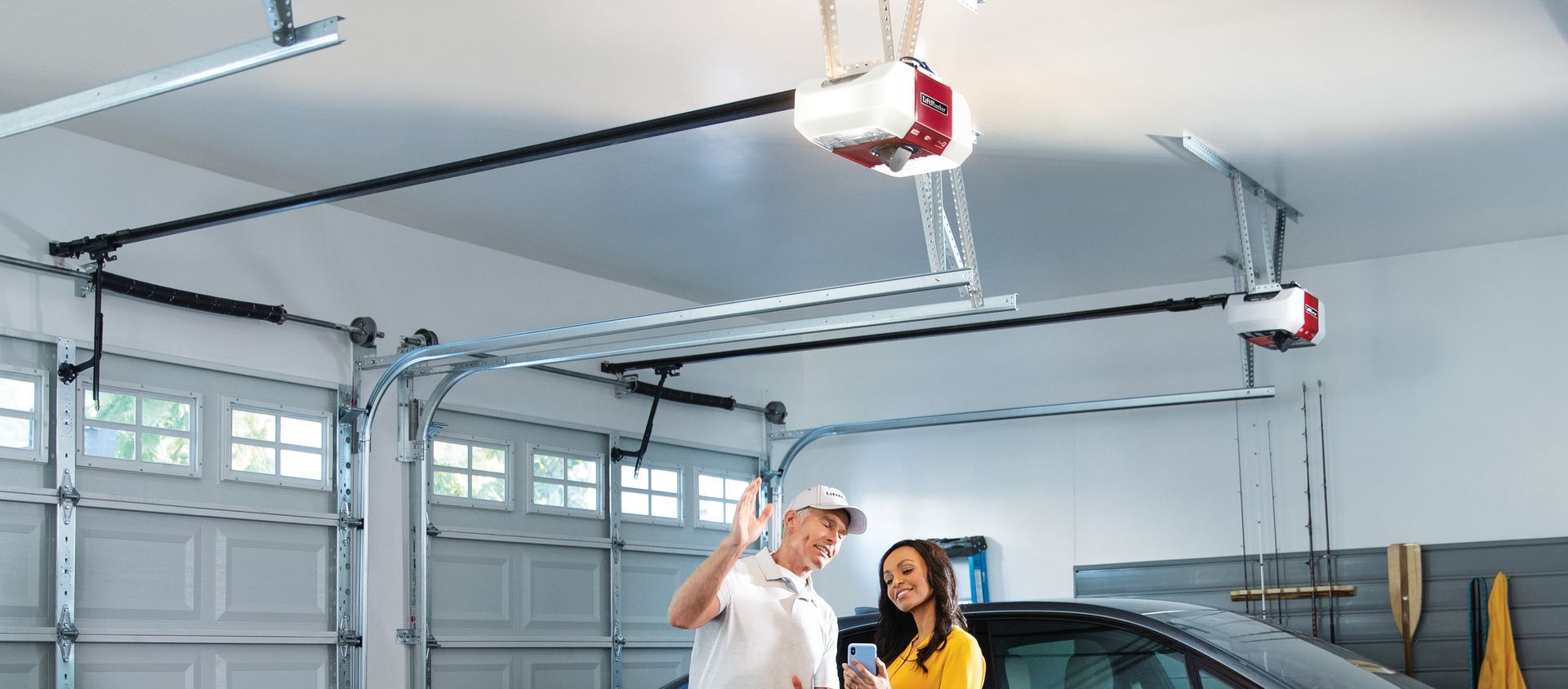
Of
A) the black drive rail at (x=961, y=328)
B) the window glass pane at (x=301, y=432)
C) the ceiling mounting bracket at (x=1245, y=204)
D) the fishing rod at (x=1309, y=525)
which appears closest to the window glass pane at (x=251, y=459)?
the window glass pane at (x=301, y=432)

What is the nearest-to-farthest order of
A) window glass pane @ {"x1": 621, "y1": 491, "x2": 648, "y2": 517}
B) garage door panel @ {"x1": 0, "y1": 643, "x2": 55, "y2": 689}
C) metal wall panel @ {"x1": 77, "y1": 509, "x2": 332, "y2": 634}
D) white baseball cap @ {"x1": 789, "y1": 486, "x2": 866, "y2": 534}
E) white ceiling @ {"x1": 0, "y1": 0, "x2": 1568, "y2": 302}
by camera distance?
white baseball cap @ {"x1": 789, "y1": 486, "x2": 866, "y2": 534} → white ceiling @ {"x1": 0, "y1": 0, "x2": 1568, "y2": 302} → garage door panel @ {"x1": 0, "y1": 643, "x2": 55, "y2": 689} → metal wall panel @ {"x1": 77, "y1": 509, "x2": 332, "y2": 634} → window glass pane @ {"x1": 621, "y1": 491, "x2": 648, "y2": 517}

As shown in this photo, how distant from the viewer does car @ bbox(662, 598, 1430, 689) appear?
4.93 meters

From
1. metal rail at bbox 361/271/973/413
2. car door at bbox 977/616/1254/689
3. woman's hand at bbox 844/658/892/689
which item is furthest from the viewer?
metal rail at bbox 361/271/973/413

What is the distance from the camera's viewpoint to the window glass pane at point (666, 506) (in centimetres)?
1031

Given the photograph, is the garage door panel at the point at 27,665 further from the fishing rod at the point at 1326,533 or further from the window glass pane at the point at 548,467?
the fishing rod at the point at 1326,533

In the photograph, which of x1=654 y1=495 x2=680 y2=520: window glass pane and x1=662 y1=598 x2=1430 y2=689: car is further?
x1=654 y1=495 x2=680 y2=520: window glass pane

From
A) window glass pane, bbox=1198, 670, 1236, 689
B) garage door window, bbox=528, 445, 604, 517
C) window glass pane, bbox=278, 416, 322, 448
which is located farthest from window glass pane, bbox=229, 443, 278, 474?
window glass pane, bbox=1198, 670, 1236, 689

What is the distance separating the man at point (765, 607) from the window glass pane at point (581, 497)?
5582mm

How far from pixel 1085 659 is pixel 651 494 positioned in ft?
17.8

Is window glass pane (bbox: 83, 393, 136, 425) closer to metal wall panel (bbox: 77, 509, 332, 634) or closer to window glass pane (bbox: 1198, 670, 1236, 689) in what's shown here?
metal wall panel (bbox: 77, 509, 332, 634)

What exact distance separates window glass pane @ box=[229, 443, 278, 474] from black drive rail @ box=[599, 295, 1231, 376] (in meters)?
2.71

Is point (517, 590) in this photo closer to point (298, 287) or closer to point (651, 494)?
point (651, 494)

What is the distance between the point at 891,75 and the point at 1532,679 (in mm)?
6631

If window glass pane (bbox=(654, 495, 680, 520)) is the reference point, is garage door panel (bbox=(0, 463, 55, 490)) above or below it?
above
